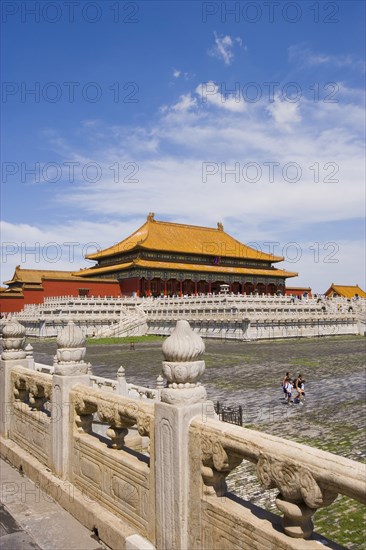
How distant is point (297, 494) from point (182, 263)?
5115 cm

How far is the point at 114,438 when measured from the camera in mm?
4676

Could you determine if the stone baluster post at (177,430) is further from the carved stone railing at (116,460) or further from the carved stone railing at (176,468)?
the carved stone railing at (116,460)

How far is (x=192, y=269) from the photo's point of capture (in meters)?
52.3

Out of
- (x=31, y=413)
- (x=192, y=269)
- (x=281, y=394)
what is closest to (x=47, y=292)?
(x=192, y=269)

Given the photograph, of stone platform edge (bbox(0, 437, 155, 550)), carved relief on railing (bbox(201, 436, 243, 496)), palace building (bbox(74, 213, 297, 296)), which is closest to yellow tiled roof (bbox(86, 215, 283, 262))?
palace building (bbox(74, 213, 297, 296))

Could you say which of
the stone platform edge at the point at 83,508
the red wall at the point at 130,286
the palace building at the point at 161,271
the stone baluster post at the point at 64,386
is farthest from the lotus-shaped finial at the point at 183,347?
the red wall at the point at 130,286

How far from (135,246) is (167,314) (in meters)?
14.1

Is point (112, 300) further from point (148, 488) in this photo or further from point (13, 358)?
point (148, 488)

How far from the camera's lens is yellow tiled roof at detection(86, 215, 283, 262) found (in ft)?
176

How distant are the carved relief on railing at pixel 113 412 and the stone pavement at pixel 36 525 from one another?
0.87 m

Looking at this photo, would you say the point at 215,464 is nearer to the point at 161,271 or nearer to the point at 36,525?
the point at 36,525

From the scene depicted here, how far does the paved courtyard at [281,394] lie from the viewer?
6371 millimetres

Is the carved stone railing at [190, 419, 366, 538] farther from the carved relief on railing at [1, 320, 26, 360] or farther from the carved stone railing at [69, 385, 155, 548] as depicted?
the carved relief on railing at [1, 320, 26, 360]

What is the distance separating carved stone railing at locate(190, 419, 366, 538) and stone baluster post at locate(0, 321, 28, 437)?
496 cm
